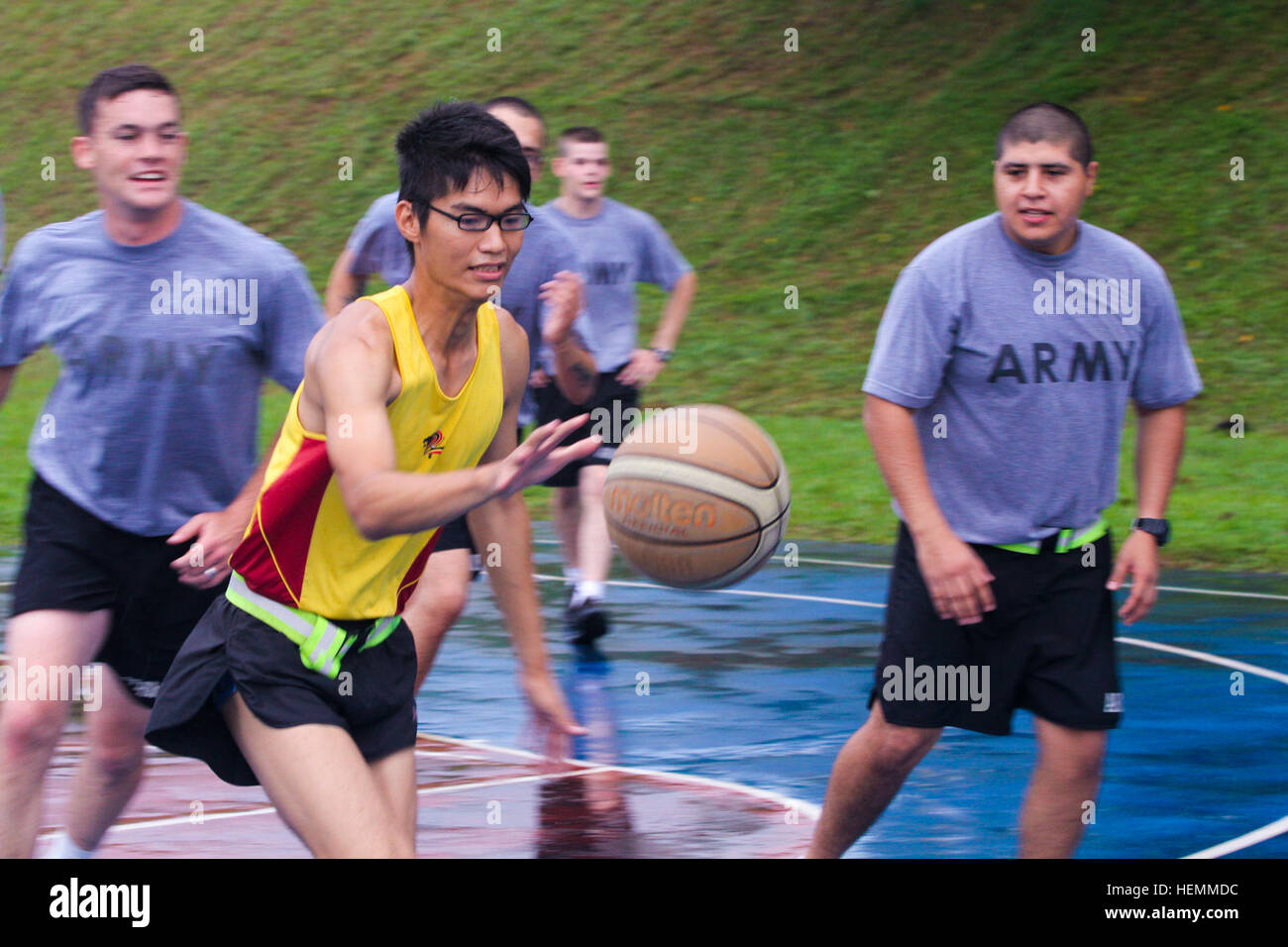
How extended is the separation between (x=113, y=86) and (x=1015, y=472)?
2.79m

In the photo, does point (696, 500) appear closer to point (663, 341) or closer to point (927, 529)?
point (927, 529)

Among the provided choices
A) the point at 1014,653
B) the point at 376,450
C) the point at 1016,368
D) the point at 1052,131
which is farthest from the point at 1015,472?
the point at 376,450

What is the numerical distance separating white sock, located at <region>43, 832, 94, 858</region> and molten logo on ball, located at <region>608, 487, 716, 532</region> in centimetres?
189

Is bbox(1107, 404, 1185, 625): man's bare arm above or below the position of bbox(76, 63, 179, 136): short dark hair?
below

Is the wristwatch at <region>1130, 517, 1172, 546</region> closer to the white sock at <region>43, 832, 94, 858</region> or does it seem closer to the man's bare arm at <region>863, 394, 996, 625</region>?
the man's bare arm at <region>863, 394, 996, 625</region>

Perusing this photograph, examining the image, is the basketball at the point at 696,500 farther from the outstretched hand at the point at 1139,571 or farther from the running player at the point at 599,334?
the running player at the point at 599,334

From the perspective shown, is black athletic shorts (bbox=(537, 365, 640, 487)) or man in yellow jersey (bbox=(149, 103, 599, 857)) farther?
black athletic shorts (bbox=(537, 365, 640, 487))

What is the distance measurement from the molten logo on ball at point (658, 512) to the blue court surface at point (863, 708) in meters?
1.31

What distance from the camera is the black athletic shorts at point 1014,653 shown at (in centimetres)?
558

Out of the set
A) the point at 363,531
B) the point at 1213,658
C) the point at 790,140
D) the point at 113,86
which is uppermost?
the point at 790,140

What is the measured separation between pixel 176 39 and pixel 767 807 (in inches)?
1062

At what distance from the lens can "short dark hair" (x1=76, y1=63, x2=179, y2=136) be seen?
5719 mm

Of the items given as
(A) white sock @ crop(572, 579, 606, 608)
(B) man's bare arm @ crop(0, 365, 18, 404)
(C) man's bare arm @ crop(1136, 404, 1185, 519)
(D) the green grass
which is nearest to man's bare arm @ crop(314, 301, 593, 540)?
(B) man's bare arm @ crop(0, 365, 18, 404)

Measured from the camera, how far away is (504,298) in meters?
8.28
